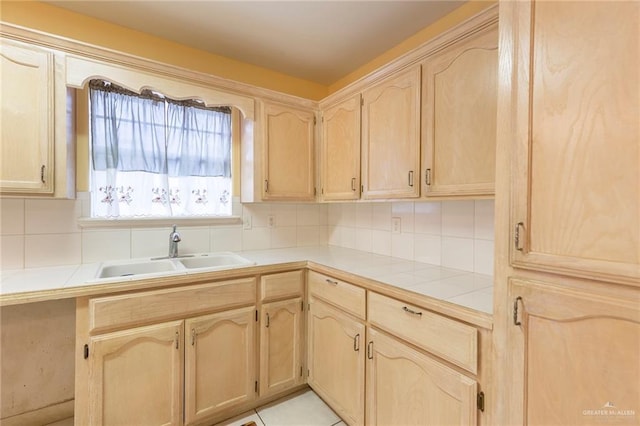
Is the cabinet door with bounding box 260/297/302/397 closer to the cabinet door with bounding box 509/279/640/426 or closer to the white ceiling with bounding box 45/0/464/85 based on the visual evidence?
the cabinet door with bounding box 509/279/640/426

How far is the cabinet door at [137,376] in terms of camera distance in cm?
131

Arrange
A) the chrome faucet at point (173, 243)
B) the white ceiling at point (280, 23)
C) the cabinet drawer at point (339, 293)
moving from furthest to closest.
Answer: the chrome faucet at point (173, 243) < the white ceiling at point (280, 23) < the cabinet drawer at point (339, 293)

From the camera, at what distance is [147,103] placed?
1.90 metres

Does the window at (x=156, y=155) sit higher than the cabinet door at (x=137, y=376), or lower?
higher

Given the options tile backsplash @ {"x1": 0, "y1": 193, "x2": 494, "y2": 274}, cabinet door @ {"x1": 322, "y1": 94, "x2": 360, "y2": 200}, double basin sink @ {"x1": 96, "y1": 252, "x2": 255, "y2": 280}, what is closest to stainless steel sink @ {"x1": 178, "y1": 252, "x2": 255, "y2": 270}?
double basin sink @ {"x1": 96, "y1": 252, "x2": 255, "y2": 280}

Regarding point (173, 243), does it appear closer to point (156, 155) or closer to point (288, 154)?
point (156, 155)

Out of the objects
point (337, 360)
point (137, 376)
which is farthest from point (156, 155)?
point (337, 360)

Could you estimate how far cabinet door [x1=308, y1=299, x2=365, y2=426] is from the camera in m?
1.51

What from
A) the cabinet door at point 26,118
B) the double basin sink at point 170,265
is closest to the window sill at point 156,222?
the double basin sink at point 170,265

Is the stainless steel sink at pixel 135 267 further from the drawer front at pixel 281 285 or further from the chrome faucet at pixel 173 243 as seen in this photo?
the drawer front at pixel 281 285

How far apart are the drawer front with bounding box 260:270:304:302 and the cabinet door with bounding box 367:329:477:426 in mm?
593

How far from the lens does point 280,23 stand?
1776mm

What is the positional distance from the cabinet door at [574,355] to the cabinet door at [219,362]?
4.37ft

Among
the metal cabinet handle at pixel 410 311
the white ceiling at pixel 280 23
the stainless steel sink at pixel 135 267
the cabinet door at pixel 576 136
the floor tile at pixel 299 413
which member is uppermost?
the white ceiling at pixel 280 23
